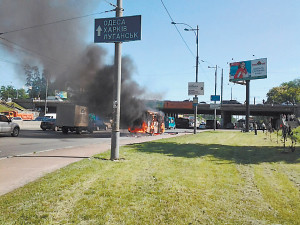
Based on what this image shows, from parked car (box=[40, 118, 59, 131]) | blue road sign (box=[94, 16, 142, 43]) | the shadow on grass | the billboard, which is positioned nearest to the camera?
blue road sign (box=[94, 16, 142, 43])

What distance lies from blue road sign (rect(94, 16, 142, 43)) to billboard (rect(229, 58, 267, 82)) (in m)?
31.4

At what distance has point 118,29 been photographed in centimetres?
845

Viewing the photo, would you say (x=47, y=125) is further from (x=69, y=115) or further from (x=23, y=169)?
(x=23, y=169)

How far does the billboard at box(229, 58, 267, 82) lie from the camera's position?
36.1m

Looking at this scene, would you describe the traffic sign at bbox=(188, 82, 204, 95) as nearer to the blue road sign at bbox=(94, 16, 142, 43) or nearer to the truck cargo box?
the truck cargo box

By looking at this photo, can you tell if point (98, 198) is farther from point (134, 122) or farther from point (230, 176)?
point (134, 122)

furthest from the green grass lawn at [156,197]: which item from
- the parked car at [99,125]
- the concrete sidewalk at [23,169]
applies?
the parked car at [99,125]

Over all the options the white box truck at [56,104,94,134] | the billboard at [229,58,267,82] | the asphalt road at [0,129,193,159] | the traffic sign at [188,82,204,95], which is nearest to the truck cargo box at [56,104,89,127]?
the white box truck at [56,104,94,134]

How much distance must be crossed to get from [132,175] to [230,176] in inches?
85.0

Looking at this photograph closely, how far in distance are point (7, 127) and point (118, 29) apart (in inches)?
484

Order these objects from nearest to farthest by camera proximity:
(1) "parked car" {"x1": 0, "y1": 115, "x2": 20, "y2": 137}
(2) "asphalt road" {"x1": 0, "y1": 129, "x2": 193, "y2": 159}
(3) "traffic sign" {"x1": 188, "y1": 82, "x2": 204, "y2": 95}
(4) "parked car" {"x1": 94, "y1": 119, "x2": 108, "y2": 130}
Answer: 1. (2) "asphalt road" {"x1": 0, "y1": 129, "x2": 193, "y2": 159}
2. (1) "parked car" {"x1": 0, "y1": 115, "x2": 20, "y2": 137}
3. (3) "traffic sign" {"x1": 188, "y1": 82, "x2": 204, "y2": 95}
4. (4) "parked car" {"x1": 94, "y1": 119, "x2": 108, "y2": 130}

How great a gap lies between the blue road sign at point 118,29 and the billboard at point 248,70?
31.4 meters

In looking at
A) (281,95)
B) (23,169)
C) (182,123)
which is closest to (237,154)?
(23,169)

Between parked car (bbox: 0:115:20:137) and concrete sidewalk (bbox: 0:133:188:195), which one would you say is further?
parked car (bbox: 0:115:20:137)
